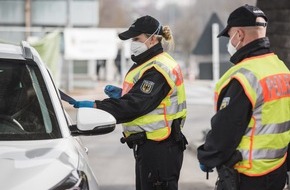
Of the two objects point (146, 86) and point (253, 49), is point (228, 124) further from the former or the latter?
point (146, 86)

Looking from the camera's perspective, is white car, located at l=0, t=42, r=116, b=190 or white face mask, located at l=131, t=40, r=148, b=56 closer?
white car, located at l=0, t=42, r=116, b=190

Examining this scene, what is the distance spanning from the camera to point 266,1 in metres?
7.77

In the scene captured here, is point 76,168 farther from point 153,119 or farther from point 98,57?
point 98,57

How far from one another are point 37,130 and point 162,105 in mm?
1142

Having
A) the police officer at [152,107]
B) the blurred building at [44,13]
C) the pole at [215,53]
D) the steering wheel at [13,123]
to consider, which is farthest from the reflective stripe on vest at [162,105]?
the blurred building at [44,13]

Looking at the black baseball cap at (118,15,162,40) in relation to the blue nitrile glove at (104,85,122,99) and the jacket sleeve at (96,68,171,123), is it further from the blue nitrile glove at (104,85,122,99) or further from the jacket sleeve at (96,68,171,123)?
the blue nitrile glove at (104,85,122,99)

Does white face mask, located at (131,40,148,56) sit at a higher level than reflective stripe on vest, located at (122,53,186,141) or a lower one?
higher

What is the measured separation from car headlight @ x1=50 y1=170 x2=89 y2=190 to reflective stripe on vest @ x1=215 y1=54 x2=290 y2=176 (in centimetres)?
87

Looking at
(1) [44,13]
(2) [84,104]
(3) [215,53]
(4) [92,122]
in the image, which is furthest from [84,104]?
(1) [44,13]

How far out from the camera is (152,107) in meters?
4.89

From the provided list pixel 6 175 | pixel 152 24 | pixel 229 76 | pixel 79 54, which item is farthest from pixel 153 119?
pixel 79 54

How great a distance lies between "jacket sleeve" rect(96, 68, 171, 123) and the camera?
4.81m

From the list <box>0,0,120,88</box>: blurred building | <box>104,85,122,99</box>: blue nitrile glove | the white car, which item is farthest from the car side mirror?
<box>0,0,120,88</box>: blurred building

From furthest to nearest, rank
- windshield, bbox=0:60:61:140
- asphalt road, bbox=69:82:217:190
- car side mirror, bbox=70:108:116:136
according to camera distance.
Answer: asphalt road, bbox=69:82:217:190 < windshield, bbox=0:60:61:140 < car side mirror, bbox=70:108:116:136
